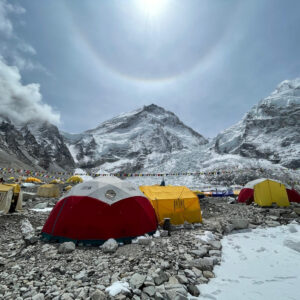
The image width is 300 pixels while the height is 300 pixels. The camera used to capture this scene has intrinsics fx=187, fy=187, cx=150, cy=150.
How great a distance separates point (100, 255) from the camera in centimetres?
588

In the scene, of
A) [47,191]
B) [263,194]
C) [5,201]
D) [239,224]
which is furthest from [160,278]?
[47,191]

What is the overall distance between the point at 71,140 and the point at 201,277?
205898 millimetres

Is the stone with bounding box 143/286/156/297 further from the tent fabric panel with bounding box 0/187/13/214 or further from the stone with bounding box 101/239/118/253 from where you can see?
the tent fabric panel with bounding box 0/187/13/214

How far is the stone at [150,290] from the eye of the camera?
392 cm

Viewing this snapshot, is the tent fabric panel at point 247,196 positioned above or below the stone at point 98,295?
above

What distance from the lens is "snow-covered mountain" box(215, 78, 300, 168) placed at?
412 feet

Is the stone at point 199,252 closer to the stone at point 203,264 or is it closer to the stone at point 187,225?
the stone at point 203,264

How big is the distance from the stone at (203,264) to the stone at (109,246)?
2.51 metres

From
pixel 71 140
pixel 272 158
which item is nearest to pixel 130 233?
pixel 272 158

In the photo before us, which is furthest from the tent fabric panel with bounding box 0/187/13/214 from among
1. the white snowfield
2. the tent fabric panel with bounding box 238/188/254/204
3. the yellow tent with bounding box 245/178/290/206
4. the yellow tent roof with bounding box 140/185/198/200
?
the tent fabric panel with bounding box 238/188/254/204

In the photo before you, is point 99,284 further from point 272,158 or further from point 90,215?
point 272,158

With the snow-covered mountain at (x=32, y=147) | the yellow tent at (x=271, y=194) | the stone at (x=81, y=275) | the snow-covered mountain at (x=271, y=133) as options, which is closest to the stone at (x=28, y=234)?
the stone at (x=81, y=275)

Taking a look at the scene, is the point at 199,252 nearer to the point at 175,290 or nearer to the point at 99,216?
the point at 175,290

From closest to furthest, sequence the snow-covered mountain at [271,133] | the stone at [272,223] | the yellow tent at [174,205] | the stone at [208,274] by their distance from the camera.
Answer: the stone at [208,274] → the yellow tent at [174,205] → the stone at [272,223] → the snow-covered mountain at [271,133]
